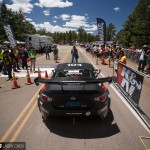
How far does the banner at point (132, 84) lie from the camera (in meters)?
7.49

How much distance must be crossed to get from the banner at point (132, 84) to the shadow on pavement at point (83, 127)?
154 cm

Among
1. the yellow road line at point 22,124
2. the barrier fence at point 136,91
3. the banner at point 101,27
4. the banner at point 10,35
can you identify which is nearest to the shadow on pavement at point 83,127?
the yellow road line at point 22,124

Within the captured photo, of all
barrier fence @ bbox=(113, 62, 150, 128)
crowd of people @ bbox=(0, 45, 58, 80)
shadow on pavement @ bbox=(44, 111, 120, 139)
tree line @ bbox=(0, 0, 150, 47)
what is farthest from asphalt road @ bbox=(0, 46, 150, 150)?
tree line @ bbox=(0, 0, 150, 47)

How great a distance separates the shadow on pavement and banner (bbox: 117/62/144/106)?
60.7 inches

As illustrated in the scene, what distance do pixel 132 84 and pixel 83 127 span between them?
3083 mm

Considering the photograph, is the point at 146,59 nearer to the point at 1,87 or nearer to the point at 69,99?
the point at 1,87

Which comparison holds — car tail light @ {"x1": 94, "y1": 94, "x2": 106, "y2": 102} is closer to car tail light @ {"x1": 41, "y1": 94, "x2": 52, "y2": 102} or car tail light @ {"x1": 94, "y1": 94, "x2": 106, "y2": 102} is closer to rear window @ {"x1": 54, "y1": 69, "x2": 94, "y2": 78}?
car tail light @ {"x1": 41, "y1": 94, "x2": 52, "y2": 102}

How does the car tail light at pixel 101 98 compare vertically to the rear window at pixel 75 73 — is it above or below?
below

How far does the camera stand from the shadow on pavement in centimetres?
569

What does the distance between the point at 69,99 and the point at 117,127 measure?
5.38 ft

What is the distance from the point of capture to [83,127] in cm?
611

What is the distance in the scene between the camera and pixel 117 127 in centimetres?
612

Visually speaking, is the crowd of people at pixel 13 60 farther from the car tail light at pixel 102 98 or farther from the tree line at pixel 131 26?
the tree line at pixel 131 26

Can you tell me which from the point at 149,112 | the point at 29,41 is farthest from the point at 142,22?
the point at 149,112
